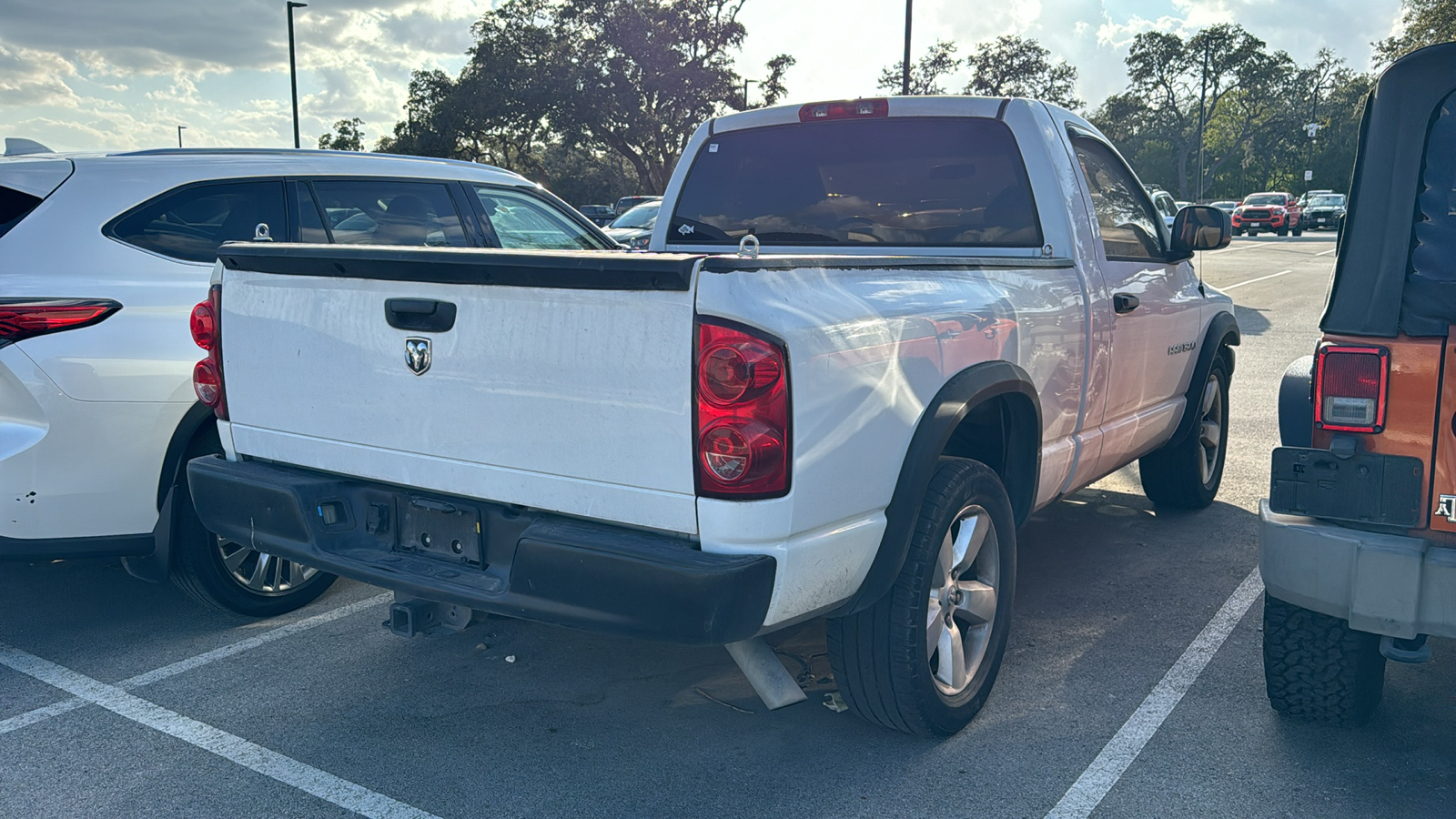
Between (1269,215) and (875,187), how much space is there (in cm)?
4649

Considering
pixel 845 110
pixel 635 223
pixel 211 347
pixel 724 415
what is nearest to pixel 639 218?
pixel 635 223

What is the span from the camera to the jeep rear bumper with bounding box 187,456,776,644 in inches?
104

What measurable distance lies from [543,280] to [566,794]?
140 centimetres

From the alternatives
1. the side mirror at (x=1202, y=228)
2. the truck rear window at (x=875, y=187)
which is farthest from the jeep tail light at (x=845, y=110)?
the side mirror at (x=1202, y=228)

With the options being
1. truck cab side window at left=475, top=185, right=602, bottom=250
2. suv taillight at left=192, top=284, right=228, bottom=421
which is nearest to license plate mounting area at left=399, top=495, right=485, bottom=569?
suv taillight at left=192, top=284, right=228, bottom=421

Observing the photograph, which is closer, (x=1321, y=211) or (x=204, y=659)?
(x=204, y=659)

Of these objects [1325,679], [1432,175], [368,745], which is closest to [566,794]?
[368,745]

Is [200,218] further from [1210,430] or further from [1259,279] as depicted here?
[1259,279]

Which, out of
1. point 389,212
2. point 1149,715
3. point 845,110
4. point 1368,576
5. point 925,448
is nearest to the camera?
point 1368,576

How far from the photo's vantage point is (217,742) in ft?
11.6

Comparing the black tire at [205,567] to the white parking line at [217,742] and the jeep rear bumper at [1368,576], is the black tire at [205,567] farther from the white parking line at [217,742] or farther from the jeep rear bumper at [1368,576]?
the jeep rear bumper at [1368,576]

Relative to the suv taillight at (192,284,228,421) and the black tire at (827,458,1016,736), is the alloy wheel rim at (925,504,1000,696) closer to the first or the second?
the black tire at (827,458,1016,736)

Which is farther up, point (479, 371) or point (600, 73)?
point (600, 73)

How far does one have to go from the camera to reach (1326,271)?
2502 cm
